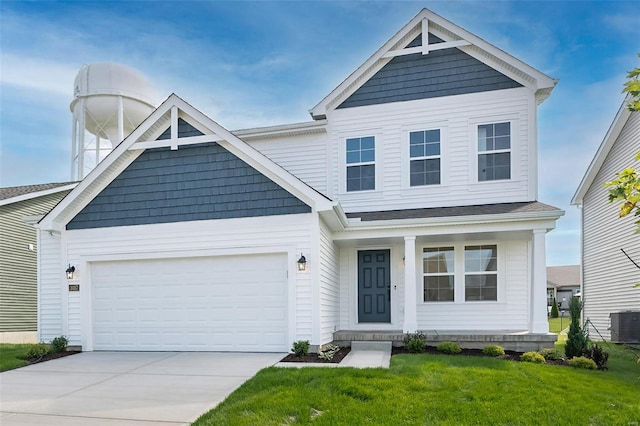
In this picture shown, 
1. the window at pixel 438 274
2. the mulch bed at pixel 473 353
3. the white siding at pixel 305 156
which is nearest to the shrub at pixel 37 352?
the white siding at pixel 305 156

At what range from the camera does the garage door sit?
356 inches

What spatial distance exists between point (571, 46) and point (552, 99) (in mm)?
1277

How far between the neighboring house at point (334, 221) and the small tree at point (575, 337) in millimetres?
838

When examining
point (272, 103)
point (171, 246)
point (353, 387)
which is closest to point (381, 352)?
point (353, 387)

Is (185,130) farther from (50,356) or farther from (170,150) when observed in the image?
(50,356)

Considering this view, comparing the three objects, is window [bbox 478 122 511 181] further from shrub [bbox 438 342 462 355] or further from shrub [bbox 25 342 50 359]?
shrub [bbox 25 342 50 359]

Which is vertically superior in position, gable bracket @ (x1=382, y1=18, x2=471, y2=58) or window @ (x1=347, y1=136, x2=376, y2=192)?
gable bracket @ (x1=382, y1=18, x2=471, y2=58)

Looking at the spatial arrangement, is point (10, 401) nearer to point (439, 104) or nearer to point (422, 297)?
point (422, 297)

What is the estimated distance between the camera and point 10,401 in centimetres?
573

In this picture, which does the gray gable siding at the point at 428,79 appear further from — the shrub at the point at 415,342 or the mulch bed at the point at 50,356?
the mulch bed at the point at 50,356

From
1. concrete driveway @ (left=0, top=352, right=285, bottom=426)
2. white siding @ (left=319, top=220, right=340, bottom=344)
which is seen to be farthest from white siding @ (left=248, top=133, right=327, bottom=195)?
concrete driveway @ (left=0, top=352, right=285, bottom=426)

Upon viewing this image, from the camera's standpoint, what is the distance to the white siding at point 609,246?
12.2 m

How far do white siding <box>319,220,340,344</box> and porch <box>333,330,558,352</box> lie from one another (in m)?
0.52

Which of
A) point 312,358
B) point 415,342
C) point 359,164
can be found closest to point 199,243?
point 312,358
